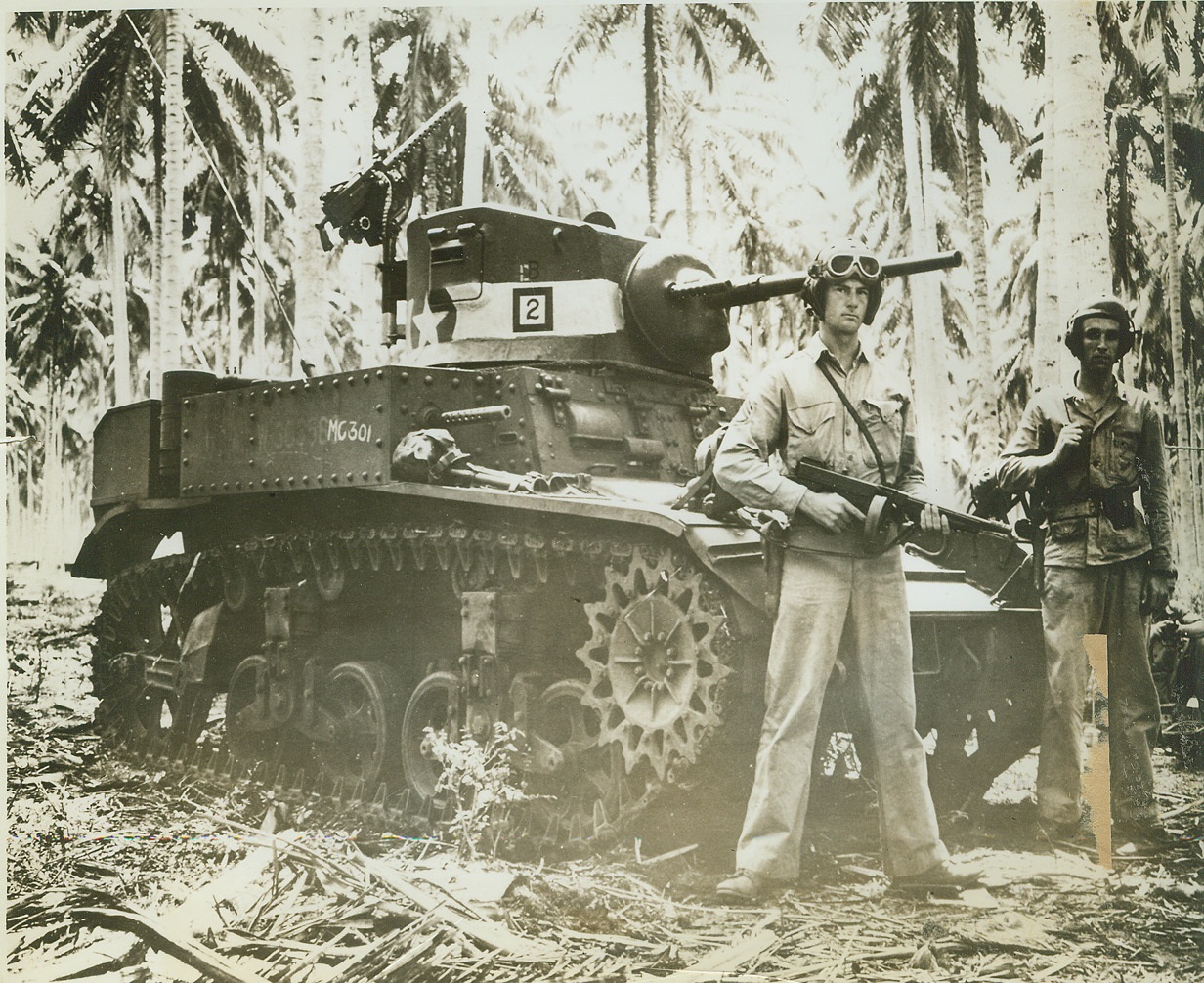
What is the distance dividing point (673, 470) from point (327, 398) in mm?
1733

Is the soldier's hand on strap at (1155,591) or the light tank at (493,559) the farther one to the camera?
the soldier's hand on strap at (1155,591)

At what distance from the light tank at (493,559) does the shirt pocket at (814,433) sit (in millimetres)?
429

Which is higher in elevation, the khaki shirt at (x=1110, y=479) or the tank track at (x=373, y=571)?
the khaki shirt at (x=1110, y=479)

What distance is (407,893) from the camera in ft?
17.8

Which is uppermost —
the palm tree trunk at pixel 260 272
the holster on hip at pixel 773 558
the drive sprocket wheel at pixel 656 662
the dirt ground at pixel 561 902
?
the palm tree trunk at pixel 260 272

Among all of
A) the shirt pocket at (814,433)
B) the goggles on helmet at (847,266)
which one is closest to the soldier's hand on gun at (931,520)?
the shirt pocket at (814,433)

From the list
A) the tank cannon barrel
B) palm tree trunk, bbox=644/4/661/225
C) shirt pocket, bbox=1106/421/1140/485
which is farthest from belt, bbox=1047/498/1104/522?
palm tree trunk, bbox=644/4/661/225

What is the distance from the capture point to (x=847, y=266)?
5.14 metres

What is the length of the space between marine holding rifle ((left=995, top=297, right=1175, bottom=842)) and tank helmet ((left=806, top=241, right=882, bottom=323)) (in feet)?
3.42

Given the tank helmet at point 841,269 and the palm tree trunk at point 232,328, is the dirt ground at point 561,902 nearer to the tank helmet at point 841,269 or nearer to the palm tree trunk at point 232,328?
the palm tree trunk at point 232,328

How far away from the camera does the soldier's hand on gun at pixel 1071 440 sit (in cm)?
534

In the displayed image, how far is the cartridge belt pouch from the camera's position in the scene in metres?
5.30

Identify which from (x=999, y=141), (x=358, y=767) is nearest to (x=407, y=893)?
(x=358, y=767)

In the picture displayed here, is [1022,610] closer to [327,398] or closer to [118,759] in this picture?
[327,398]
